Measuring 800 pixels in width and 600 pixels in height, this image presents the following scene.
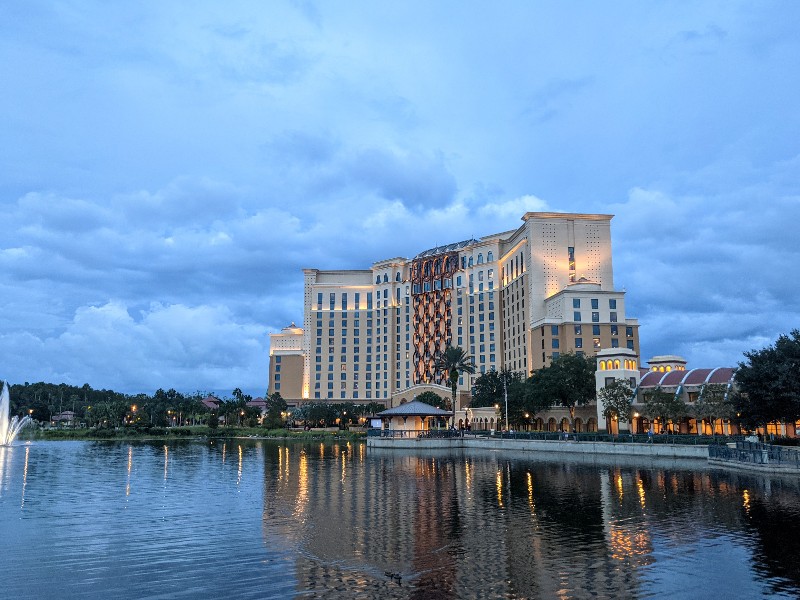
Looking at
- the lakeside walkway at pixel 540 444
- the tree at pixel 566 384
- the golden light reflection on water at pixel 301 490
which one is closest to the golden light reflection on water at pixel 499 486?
the golden light reflection on water at pixel 301 490

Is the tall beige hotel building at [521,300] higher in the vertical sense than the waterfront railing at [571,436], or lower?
higher

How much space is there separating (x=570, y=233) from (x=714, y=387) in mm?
67994

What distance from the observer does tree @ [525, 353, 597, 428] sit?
344 feet

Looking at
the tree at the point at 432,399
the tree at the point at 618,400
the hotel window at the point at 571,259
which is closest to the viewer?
the tree at the point at 618,400

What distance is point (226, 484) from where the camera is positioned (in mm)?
47281

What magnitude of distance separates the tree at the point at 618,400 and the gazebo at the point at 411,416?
25585 mm

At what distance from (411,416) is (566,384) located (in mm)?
25501

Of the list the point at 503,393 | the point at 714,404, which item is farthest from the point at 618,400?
the point at 503,393

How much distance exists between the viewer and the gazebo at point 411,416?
344 ft

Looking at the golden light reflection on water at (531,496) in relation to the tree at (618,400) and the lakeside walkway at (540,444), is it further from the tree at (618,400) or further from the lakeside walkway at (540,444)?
the tree at (618,400)

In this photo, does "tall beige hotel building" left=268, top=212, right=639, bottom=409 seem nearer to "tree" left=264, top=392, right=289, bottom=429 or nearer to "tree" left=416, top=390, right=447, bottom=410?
"tree" left=416, top=390, right=447, bottom=410

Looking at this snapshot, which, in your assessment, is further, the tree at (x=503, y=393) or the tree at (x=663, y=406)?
the tree at (x=503, y=393)

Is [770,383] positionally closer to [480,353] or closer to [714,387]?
[714,387]

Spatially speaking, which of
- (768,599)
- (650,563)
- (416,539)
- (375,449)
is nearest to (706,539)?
(650,563)
